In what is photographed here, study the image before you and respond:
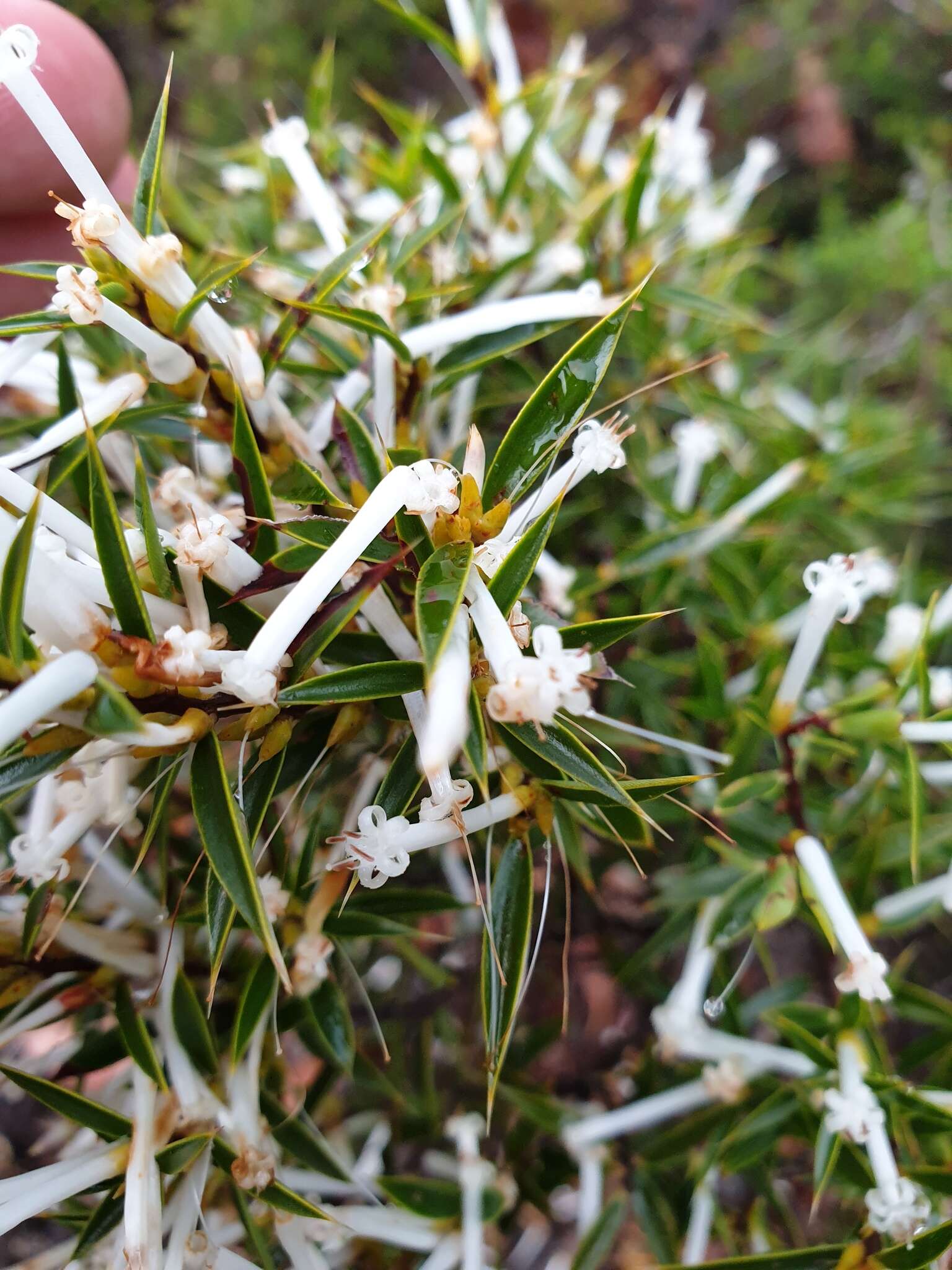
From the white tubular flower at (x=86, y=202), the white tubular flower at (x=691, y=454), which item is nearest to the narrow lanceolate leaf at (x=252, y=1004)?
the white tubular flower at (x=86, y=202)

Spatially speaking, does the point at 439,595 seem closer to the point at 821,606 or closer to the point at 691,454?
the point at 821,606

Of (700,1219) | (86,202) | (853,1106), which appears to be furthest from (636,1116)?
(86,202)

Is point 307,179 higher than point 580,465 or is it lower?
higher

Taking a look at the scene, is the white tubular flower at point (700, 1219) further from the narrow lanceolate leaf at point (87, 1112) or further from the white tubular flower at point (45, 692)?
Answer: the white tubular flower at point (45, 692)

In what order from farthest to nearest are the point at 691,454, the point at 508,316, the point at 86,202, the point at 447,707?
the point at 691,454
the point at 508,316
the point at 86,202
the point at 447,707

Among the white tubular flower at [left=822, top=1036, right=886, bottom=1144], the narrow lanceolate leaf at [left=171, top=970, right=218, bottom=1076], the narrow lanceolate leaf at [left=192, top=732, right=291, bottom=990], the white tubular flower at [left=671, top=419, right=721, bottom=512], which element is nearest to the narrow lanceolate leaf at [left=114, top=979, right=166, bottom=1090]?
the narrow lanceolate leaf at [left=171, top=970, right=218, bottom=1076]

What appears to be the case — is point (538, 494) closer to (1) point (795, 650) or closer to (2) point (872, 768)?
(1) point (795, 650)

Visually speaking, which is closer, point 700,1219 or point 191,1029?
point 191,1029

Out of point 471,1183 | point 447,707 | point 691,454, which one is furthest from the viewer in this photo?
point 691,454
